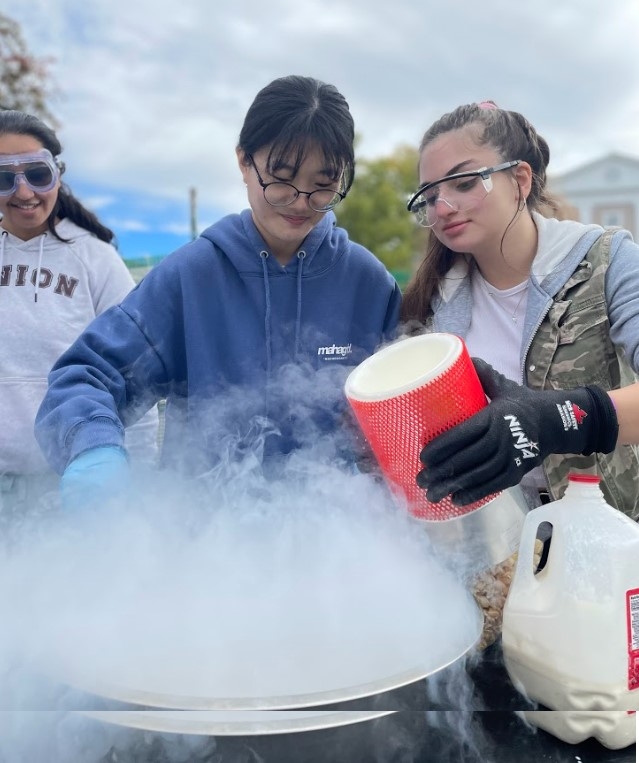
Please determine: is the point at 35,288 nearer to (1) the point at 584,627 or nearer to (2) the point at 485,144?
(2) the point at 485,144

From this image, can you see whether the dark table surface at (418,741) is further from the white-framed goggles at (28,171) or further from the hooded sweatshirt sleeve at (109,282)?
the white-framed goggles at (28,171)

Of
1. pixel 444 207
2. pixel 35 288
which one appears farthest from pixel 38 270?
pixel 444 207

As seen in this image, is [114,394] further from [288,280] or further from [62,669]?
[62,669]

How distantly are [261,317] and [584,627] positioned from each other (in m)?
1.11

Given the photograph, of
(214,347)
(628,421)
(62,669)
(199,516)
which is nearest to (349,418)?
(214,347)

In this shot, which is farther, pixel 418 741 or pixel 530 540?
pixel 530 540

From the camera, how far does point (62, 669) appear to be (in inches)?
36.2

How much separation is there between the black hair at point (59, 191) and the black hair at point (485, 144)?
4.16 ft

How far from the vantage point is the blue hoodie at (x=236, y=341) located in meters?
1.66

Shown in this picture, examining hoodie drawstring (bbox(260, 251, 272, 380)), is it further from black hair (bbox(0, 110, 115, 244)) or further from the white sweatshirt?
black hair (bbox(0, 110, 115, 244))

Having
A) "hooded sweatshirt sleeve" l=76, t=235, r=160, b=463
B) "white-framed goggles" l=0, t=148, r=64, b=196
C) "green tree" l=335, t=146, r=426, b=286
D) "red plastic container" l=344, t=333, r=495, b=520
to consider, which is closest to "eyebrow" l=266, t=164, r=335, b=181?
"red plastic container" l=344, t=333, r=495, b=520

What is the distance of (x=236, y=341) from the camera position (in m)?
1.73

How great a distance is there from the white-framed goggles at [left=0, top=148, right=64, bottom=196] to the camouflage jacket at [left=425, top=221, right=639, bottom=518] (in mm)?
1682

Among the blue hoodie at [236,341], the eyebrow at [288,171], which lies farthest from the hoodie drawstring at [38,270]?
the eyebrow at [288,171]
